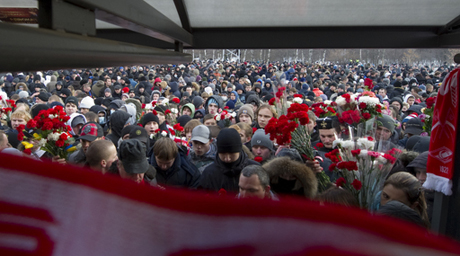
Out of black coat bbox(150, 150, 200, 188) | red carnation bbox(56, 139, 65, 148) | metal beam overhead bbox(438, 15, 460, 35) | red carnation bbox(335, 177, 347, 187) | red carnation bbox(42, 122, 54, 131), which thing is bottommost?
black coat bbox(150, 150, 200, 188)

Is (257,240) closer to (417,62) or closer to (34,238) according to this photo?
(34,238)

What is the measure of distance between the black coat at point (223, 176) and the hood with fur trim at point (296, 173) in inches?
20.7

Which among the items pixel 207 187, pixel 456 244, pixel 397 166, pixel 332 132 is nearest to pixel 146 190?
pixel 456 244

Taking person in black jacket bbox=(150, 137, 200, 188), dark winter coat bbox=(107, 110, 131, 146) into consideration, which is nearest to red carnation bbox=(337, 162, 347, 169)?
person in black jacket bbox=(150, 137, 200, 188)

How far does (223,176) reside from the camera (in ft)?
12.7

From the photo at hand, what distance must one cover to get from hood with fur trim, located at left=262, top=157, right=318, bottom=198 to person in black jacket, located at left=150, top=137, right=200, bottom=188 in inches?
43.4

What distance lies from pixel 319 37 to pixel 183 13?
138 cm

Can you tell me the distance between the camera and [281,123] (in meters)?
3.47

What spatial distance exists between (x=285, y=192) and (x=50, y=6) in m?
2.64

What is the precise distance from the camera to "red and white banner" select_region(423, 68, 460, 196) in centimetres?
266

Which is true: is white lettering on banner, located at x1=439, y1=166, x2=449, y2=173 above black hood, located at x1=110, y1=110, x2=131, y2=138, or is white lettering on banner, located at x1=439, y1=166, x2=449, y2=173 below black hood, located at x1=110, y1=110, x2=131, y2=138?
above

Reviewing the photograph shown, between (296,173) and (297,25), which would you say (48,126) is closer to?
(296,173)

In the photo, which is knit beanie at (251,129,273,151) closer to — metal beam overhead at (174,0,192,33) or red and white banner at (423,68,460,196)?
metal beam overhead at (174,0,192,33)

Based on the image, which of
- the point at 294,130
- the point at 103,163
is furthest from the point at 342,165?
the point at 103,163
